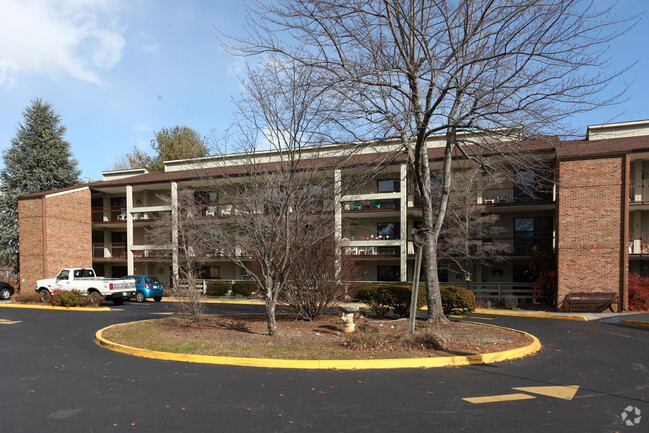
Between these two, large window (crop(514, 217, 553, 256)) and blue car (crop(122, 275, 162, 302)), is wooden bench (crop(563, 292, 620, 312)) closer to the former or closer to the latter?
large window (crop(514, 217, 553, 256))

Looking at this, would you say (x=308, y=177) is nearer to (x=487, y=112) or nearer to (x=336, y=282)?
(x=336, y=282)

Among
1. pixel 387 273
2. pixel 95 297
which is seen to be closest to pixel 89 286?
pixel 95 297

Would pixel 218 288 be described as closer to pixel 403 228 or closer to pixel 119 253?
pixel 403 228

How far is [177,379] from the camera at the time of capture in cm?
739

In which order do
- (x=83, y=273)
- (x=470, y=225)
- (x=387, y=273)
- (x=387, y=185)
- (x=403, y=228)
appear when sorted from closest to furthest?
(x=83, y=273) → (x=470, y=225) → (x=403, y=228) → (x=387, y=185) → (x=387, y=273)

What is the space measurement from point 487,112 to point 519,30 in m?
1.99

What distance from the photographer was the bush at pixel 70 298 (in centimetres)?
2020

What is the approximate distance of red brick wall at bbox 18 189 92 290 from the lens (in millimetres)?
28062

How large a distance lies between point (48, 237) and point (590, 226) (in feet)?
104

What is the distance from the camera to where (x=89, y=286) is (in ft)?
71.5

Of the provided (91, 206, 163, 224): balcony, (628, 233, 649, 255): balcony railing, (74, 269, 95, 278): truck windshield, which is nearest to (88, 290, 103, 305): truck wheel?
(74, 269, 95, 278): truck windshield

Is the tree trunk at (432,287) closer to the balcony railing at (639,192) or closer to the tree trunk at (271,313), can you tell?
the tree trunk at (271,313)

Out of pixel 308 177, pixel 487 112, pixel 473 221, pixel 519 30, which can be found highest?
pixel 519 30

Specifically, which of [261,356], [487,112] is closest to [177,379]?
[261,356]
